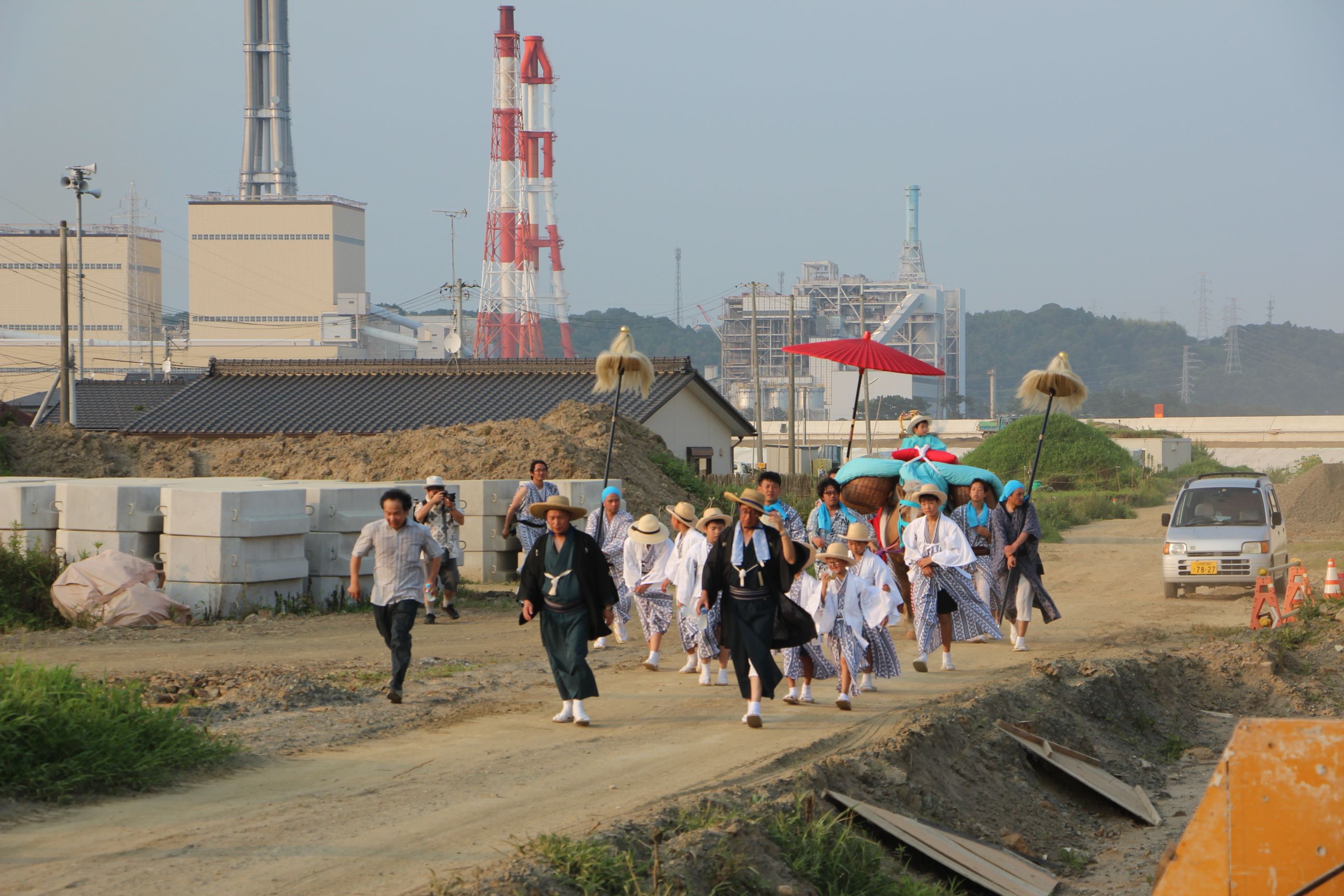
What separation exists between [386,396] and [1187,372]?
133m

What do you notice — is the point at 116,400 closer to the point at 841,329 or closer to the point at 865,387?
the point at 865,387

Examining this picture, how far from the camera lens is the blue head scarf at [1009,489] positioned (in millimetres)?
13016

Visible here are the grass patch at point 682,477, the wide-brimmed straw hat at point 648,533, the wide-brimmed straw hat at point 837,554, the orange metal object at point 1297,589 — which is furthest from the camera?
the grass patch at point 682,477

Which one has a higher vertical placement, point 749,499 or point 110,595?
point 749,499

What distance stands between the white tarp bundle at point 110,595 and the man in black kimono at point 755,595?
7220mm

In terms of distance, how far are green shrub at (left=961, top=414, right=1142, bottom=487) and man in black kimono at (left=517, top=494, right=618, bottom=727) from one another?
36.5m

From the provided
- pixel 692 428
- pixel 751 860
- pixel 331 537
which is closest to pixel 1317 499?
pixel 692 428

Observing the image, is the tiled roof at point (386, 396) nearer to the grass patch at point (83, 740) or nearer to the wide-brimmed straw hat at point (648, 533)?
the wide-brimmed straw hat at point (648, 533)

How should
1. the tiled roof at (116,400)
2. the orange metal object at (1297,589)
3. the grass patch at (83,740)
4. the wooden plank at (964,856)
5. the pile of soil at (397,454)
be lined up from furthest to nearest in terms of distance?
1. the tiled roof at (116,400)
2. the pile of soil at (397,454)
3. the orange metal object at (1297,589)
4. the wooden plank at (964,856)
5. the grass patch at (83,740)

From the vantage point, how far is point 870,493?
13.6 m

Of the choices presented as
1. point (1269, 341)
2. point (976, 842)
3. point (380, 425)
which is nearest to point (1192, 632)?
point (976, 842)

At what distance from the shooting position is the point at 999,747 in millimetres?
9180

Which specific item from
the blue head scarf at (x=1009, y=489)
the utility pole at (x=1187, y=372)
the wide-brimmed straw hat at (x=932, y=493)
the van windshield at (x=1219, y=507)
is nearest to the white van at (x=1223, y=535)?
the van windshield at (x=1219, y=507)

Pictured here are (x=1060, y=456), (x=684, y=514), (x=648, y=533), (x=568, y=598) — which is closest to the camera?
(x=568, y=598)
